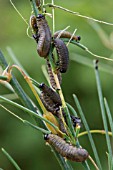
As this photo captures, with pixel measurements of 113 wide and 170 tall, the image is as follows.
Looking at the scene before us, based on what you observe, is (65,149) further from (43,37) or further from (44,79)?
(44,79)

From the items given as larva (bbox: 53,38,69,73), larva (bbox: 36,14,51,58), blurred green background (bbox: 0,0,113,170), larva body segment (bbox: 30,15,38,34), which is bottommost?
blurred green background (bbox: 0,0,113,170)

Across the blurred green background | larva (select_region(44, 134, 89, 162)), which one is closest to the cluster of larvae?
larva (select_region(44, 134, 89, 162))

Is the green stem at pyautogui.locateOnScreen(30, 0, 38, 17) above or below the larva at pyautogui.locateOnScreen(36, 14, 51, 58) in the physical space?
above

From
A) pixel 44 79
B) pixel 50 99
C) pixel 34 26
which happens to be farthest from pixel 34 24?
pixel 44 79

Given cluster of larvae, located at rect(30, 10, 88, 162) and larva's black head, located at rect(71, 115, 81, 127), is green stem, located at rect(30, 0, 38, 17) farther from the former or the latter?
larva's black head, located at rect(71, 115, 81, 127)

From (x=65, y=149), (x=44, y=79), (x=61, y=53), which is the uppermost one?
(x=61, y=53)

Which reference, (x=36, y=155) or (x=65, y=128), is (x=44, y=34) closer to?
(x=65, y=128)

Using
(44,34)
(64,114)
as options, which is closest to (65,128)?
(64,114)
